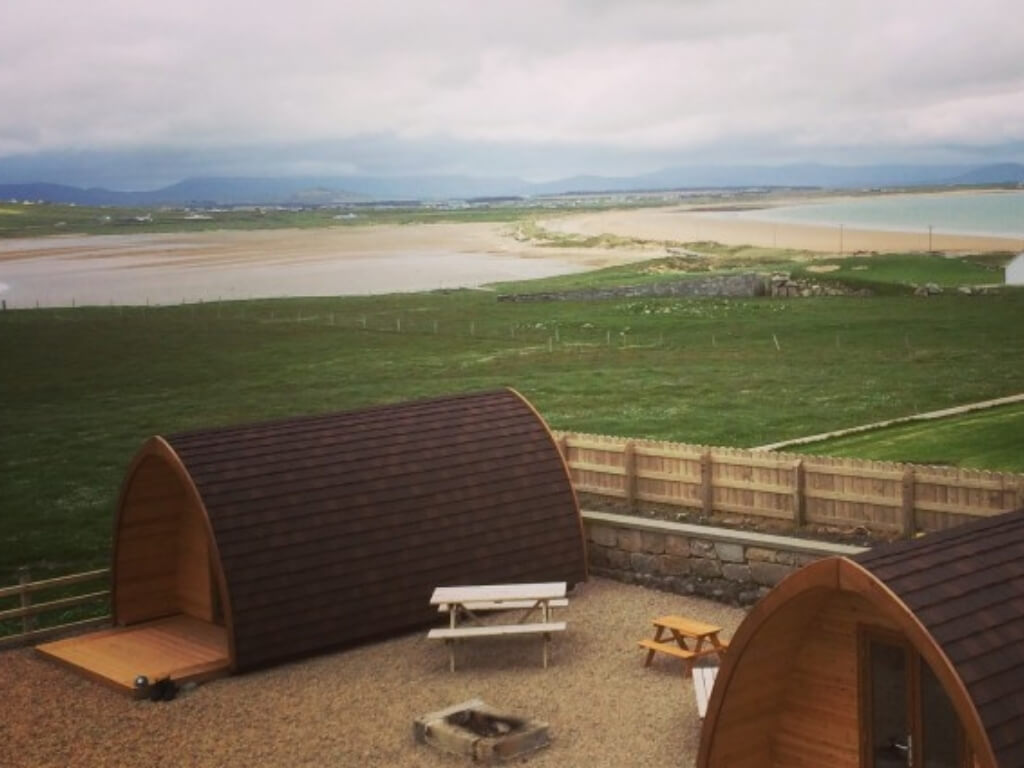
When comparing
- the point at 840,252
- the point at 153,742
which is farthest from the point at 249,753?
the point at 840,252

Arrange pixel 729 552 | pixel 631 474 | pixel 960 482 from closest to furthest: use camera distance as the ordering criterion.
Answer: pixel 960 482, pixel 729 552, pixel 631 474

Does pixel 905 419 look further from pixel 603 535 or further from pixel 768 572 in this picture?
→ pixel 768 572

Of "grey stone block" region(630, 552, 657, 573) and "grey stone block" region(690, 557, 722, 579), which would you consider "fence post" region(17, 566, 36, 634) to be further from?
"grey stone block" region(690, 557, 722, 579)

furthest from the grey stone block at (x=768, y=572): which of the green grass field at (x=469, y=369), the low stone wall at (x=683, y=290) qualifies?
the low stone wall at (x=683, y=290)

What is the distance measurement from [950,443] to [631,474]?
9.06 metres

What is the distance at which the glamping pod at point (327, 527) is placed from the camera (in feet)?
57.1

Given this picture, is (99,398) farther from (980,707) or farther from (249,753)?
(980,707)

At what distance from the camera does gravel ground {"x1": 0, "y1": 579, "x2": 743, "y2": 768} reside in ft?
46.9

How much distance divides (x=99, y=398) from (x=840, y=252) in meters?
73.2

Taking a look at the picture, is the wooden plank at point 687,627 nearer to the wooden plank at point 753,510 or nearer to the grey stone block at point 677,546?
the grey stone block at point 677,546

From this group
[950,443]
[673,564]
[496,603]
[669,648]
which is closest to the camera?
[669,648]

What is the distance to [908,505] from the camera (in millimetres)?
17906

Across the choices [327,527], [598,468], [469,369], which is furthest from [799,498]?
[469,369]

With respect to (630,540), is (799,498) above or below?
above
